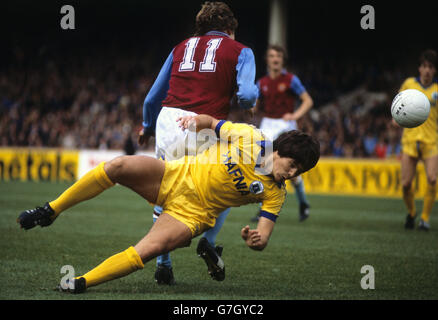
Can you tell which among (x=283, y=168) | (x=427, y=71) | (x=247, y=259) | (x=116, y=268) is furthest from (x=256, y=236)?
(x=427, y=71)

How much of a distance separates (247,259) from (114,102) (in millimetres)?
19874

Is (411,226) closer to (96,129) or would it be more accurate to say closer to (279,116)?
(279,116)

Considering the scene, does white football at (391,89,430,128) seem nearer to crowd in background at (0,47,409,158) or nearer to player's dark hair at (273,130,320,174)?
player's dark hair at (273,130,320,174)

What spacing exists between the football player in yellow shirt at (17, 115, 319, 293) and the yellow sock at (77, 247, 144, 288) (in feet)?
0.40

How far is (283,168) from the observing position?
4375 millimetres

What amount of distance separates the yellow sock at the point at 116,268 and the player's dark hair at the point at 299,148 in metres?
1.22

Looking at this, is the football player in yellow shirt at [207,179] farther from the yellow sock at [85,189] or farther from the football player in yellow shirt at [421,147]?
the football player in yellow shirt at [421,147]

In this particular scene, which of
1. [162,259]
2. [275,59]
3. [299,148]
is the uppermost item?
[275,59]

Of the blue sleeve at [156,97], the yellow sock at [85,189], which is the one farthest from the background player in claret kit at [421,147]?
the yellow sock at [85,189]

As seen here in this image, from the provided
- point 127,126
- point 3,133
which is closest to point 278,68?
point 127,126

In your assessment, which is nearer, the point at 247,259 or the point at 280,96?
the point at 247,259

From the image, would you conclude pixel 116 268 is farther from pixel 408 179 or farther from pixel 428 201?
pixel 428 201

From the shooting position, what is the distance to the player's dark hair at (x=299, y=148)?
A: 434cm

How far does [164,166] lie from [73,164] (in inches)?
608
